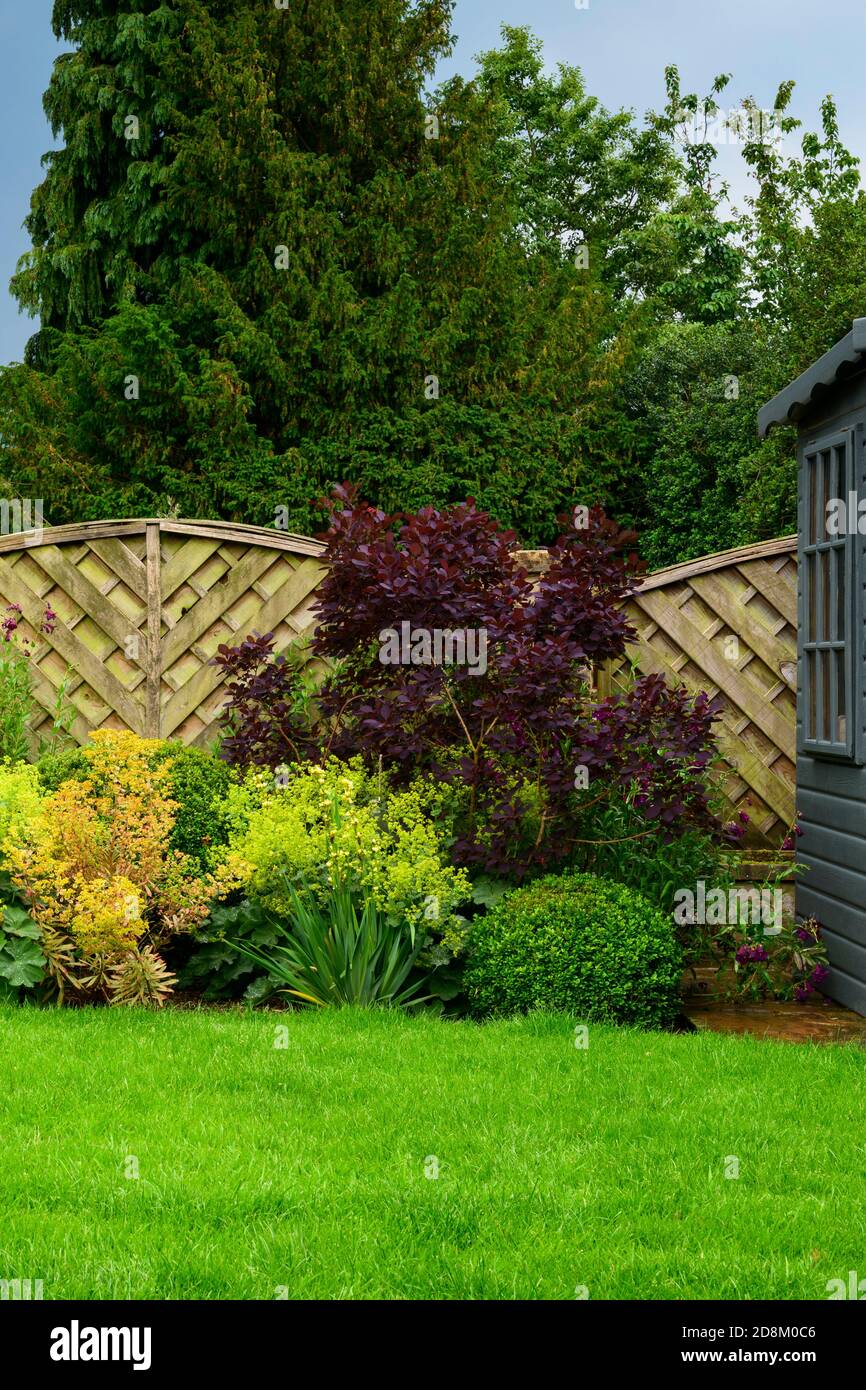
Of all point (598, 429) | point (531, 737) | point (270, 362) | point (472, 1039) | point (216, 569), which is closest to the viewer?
point (472, 1039)

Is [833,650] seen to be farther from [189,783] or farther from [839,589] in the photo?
[189,783]

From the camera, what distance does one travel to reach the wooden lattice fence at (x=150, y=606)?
7.59 m

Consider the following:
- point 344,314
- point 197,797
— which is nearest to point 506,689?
point 197,797

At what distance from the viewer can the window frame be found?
5.35 metres

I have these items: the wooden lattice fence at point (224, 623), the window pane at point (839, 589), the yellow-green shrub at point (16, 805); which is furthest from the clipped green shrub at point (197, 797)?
the window pane at point (839, 589)

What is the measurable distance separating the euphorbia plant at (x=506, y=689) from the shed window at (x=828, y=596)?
1.85 feet

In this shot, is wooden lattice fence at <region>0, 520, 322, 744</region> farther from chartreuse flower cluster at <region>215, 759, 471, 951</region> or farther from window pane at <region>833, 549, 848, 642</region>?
window pane at <region>833, 549, 848, 642</region>

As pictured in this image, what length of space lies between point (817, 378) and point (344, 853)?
9.57 ft

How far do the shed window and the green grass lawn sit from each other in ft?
5.60

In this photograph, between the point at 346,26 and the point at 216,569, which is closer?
the point at 216,569
